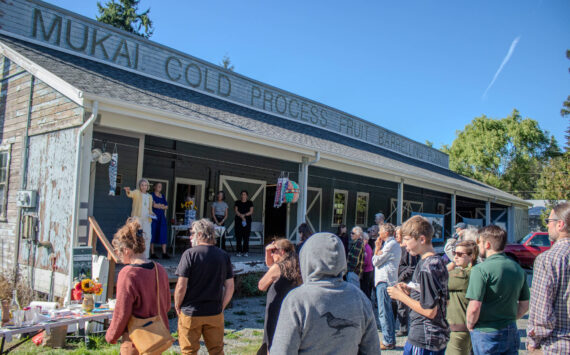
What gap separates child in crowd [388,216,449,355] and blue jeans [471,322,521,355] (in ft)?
1.10

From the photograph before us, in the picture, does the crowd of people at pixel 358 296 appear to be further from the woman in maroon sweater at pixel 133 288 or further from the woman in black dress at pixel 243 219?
the woman in black dress at pixel 243 219

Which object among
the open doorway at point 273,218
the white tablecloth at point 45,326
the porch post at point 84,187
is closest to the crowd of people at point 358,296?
the white tablecloth at point 45,326

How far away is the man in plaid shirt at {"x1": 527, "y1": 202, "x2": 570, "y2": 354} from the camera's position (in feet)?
8.55

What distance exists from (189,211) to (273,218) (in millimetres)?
4062

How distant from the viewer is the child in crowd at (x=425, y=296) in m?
2.89

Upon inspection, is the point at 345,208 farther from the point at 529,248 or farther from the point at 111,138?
the point at 111,138

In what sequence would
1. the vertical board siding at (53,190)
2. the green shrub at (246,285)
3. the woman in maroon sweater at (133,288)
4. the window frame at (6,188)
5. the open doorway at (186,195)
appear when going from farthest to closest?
1. the open doorway at (186,195)
2. the green shrub at (246,285)
3. the window frame at (6,188)
4. the vertical board siding at (53,190)
5. the woman in maroon sweater at (133,288)

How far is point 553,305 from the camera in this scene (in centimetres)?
265

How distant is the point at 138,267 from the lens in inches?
124

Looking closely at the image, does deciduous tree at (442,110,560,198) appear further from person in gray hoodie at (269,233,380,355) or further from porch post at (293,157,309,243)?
person in gray hoodie at (269,233,380,355)

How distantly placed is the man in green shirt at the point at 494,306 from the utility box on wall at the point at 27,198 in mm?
6882

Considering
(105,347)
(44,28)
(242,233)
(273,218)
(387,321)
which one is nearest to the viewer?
(105,347)

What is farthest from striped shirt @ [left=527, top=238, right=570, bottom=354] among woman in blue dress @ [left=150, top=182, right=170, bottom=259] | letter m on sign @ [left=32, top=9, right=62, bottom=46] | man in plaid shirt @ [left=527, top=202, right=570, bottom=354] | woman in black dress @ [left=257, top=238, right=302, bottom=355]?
letter m on sign @ [left=32, top=9, right=62, bottom=46]

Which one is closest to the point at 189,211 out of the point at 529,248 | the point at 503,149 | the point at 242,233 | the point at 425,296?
the point at 242,233
